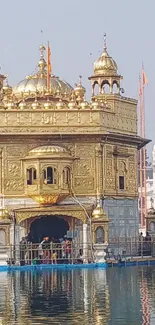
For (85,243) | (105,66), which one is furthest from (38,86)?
(85,243)

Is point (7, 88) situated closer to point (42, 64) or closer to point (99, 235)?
point (42, 64)

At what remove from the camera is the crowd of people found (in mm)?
41938

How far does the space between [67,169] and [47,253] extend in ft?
14.0

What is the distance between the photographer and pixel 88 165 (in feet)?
149

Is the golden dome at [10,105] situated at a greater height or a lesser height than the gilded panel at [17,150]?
greater

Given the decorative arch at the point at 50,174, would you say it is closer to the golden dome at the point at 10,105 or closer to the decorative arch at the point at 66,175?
the decorative arch at the point at 66,175

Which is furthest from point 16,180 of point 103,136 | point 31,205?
point 103,136

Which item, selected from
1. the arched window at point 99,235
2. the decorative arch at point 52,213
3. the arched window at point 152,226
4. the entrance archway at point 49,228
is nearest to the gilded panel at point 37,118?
the decorative arch at point 52,213

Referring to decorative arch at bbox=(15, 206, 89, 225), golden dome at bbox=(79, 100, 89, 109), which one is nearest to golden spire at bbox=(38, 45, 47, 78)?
golden dome at bbox=(79, 100, 89, 109)

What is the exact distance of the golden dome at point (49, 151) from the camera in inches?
1737

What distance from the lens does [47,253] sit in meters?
42.3

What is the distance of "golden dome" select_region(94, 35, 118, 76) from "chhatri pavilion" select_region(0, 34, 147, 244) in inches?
36.1

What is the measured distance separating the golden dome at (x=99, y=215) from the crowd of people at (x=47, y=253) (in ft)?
4.89

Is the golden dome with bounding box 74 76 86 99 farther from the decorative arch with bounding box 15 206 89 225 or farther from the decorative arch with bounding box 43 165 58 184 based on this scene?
the decorative arch with bounding box 15 206 89 225
